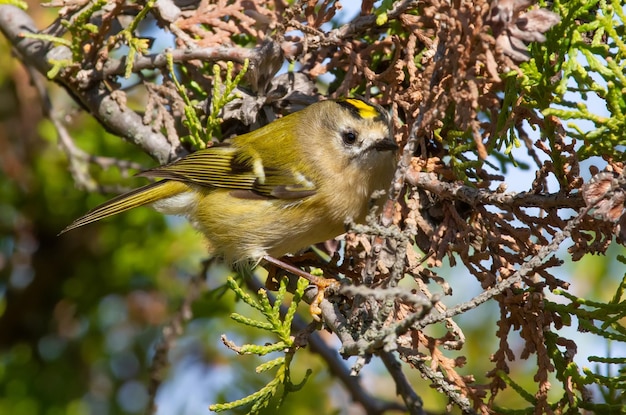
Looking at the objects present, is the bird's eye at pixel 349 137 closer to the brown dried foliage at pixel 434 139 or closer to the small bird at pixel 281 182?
the small bird at pixel 281 182

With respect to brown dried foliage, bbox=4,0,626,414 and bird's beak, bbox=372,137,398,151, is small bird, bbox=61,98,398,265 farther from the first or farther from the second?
brown dried foliage, bbox=4,0,626,414

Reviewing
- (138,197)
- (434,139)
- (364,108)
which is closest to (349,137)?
(364,108)

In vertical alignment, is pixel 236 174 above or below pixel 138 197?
above

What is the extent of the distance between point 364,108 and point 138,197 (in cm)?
108

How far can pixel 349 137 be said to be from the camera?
114 inches

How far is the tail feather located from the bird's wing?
0.31 ft

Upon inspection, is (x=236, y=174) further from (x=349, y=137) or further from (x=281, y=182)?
(x=349, y=137)

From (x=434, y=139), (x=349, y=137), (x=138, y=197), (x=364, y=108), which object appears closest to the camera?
(x=434, y=139)

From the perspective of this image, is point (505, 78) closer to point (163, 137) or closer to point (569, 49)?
point (569, 49)

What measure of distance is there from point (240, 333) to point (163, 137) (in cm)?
129

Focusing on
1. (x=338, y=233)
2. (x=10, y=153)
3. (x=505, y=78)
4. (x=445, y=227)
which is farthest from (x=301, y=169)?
(x=10, y=153)

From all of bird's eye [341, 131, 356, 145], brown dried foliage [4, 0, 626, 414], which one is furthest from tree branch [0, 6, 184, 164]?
bird's eye [341, 131, 356, 145]

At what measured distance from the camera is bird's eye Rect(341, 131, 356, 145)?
9.37ft

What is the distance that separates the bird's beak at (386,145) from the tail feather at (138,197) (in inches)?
35.8
